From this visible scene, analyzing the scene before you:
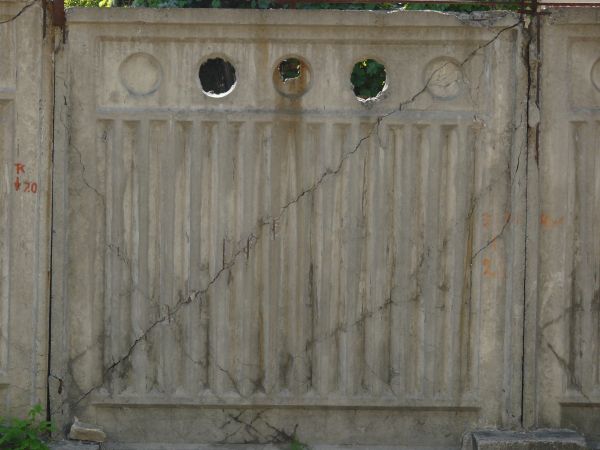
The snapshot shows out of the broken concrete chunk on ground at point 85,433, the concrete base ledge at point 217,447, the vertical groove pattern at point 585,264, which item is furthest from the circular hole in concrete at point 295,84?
the broken concrete chunk on ground at point 85,433

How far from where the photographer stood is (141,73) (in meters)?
4.62

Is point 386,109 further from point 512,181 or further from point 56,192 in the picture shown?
point 56,192

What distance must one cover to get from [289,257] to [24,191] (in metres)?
1.26

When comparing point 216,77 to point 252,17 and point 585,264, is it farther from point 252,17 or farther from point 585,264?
point 585,264

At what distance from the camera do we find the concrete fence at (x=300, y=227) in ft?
15.1

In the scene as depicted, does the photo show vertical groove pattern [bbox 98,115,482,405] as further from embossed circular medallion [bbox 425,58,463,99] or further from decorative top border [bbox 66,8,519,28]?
decorative top border [bbox 66,8,519,28]

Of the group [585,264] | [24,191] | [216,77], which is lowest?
[585,264]

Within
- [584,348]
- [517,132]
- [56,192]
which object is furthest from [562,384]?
[56,192]

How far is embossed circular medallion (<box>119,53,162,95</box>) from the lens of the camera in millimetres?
4609

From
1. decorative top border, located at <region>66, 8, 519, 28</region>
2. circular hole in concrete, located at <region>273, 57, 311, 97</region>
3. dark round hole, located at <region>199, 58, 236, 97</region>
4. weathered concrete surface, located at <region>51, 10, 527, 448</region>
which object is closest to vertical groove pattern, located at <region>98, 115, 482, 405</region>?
weathered concrete surface, located at <region>51, 10, 527, 448</region>

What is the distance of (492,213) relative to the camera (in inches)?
183

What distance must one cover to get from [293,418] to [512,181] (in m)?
1.51

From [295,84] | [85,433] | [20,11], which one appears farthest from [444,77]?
[85,433]

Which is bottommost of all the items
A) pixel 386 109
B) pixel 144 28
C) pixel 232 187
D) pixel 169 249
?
pixel 169 249
